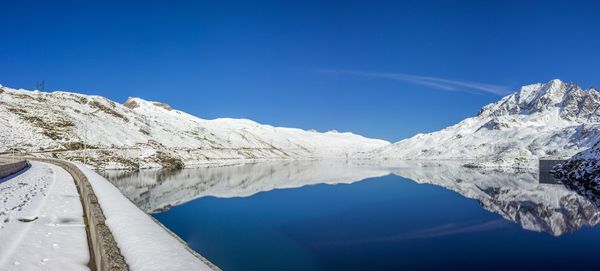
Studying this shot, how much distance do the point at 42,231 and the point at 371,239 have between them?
57.7 feet

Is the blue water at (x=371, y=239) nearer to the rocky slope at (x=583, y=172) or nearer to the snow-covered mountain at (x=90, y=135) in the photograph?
the rocky slope at (x=583, y=172)

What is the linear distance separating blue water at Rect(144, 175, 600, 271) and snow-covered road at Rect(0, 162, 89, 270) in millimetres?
6138

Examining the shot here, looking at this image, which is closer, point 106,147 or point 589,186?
point 589,186

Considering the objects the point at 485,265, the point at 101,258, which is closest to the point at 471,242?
the point at 485,265

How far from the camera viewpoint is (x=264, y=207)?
144 feet

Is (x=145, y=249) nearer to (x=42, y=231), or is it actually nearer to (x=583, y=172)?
(x=42, y=231)

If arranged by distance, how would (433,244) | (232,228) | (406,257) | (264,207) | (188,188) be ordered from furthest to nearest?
(188,188), (264,207), (232,228), (433,244), (406,257)

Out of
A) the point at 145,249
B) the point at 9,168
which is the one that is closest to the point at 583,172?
the point at 145,249

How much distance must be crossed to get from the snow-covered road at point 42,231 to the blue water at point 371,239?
242 inches

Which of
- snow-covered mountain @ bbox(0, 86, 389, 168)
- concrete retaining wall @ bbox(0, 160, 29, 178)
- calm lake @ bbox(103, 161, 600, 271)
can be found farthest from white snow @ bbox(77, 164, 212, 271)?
snow-covered mountain @ bbox(0, 86, 389, 168)

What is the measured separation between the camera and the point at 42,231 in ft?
63.6

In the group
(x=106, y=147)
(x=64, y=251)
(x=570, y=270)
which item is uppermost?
(x=106, y=147)

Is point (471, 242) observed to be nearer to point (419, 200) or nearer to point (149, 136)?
point (419, 200)

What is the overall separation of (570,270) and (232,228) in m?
20.3
